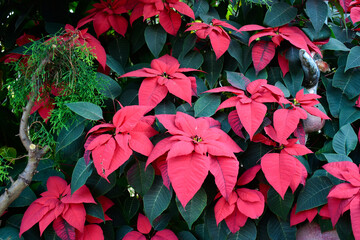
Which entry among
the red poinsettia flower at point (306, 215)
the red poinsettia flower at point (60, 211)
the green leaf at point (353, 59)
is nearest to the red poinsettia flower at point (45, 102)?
the red poinsettia flower at point (60, 211)

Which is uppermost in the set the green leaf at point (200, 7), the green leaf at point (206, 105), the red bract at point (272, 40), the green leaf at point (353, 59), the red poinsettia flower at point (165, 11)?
the red poinsettia flower at point (165, 11)

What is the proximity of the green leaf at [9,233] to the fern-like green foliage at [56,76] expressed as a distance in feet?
0.80

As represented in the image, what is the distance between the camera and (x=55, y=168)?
1107mm

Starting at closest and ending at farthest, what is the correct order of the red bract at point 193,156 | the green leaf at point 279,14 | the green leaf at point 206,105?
the red bract at point 193,156
the green leaf at point 206,105
the green leaf at point 279,14

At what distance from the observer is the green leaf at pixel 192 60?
1.05 meters

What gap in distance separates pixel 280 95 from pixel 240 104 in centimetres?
10

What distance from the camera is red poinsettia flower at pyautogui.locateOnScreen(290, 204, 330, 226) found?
92 centimetres

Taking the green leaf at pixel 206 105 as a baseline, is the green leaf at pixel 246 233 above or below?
below

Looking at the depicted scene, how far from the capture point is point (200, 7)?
111cm

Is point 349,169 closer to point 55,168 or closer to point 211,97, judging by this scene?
point 211,97

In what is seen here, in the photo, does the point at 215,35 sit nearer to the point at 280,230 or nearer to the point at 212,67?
the point at 212,67

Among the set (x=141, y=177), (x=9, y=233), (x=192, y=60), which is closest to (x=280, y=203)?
(x=141, y=177)

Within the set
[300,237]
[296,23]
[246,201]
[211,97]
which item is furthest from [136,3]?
[300,237]

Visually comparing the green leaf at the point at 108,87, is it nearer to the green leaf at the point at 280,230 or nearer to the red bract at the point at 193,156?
the red bract at the point at 193,156
